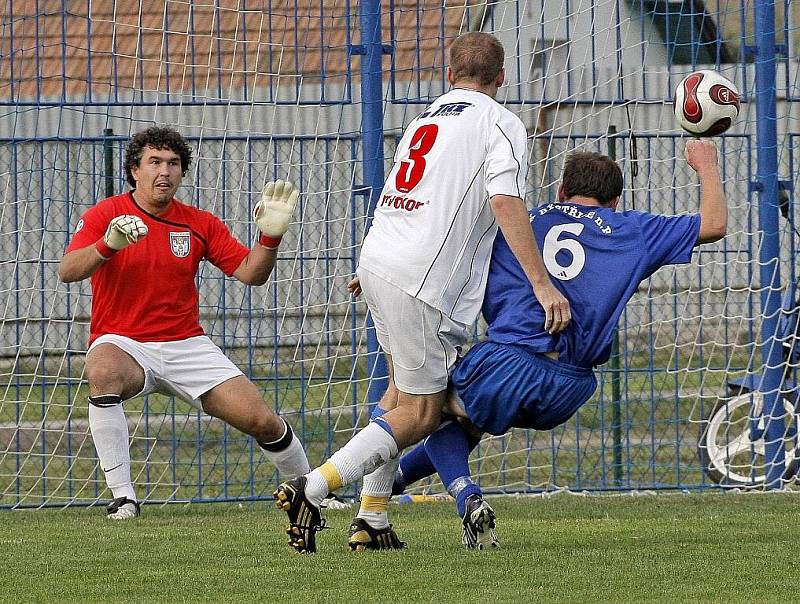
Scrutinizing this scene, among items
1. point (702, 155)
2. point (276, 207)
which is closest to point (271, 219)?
point (276, 207)

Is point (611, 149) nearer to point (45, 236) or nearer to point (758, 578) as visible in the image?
point (45, 236)

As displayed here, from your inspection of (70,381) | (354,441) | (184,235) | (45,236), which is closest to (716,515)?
(354,441)

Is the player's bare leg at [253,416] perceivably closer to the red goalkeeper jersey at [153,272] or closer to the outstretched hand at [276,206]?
the red goalkeeper jersey at [153,272]

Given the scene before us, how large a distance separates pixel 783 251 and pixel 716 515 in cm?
235

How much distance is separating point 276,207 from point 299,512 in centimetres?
190

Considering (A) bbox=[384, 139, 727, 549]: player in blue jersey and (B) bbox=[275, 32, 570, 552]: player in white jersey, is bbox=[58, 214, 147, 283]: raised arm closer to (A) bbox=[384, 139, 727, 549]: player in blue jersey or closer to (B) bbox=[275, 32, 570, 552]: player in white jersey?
(B) bbox=[275, 32, 570, 552]: player in white jersey

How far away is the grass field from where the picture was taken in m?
4.61

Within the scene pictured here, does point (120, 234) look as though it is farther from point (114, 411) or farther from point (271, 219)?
point (114, 411)

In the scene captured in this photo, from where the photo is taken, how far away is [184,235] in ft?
23.9

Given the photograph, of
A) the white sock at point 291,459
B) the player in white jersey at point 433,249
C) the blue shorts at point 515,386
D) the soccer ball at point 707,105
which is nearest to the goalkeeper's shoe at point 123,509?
the white sock at point 291,459

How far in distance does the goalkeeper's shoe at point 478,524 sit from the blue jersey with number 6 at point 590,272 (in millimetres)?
613

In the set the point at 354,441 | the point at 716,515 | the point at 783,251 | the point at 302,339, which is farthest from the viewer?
the point at 783,251

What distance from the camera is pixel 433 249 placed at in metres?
5.50

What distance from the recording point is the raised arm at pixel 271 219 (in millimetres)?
6637
